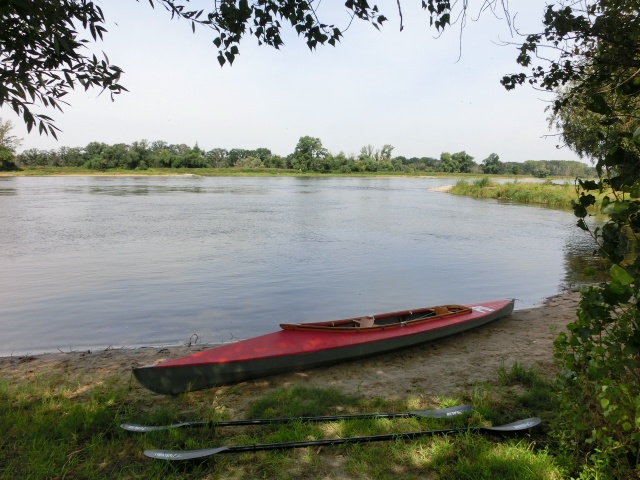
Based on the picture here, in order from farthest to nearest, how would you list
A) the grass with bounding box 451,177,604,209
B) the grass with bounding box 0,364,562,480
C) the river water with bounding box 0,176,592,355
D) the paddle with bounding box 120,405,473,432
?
1. the grass with bounding box 451,177,604,209
2. the river water with bounding box 0,176,592,355
3. the paddle with bounding box 120,405,473,432
4. the grass with bounding box 0,364,562,480

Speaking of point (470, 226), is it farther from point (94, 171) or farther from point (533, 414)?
point (94, 171)

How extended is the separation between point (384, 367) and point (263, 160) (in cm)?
10370

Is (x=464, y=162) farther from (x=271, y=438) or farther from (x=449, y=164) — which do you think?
(x=271, y=438)

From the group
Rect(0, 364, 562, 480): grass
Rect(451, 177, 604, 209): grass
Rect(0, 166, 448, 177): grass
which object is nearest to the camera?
Rect(0, 364, 562, 480): grass

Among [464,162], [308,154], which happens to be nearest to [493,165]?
[464,162]

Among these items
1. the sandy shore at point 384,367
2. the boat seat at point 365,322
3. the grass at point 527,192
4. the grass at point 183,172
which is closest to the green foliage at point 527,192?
the grass at point 527,192

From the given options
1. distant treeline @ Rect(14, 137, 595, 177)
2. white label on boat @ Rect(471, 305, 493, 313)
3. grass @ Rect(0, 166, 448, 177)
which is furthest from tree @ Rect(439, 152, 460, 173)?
white label on boat @ Rect(471, 305, 493, 313)

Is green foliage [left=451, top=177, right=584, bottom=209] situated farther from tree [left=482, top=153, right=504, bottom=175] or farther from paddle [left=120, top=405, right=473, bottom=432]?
tree [left=482, top=153, right=504, bottom=175]

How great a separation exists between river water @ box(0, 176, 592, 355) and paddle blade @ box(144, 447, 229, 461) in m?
4.11

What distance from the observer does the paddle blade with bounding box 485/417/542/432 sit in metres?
3.45

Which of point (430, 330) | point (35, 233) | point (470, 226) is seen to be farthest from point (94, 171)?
point (430, 330)

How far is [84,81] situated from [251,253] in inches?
463

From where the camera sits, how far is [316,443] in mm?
3408

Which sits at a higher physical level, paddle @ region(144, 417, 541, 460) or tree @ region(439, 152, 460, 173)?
tree @ region(439, 152, 460, 173)
